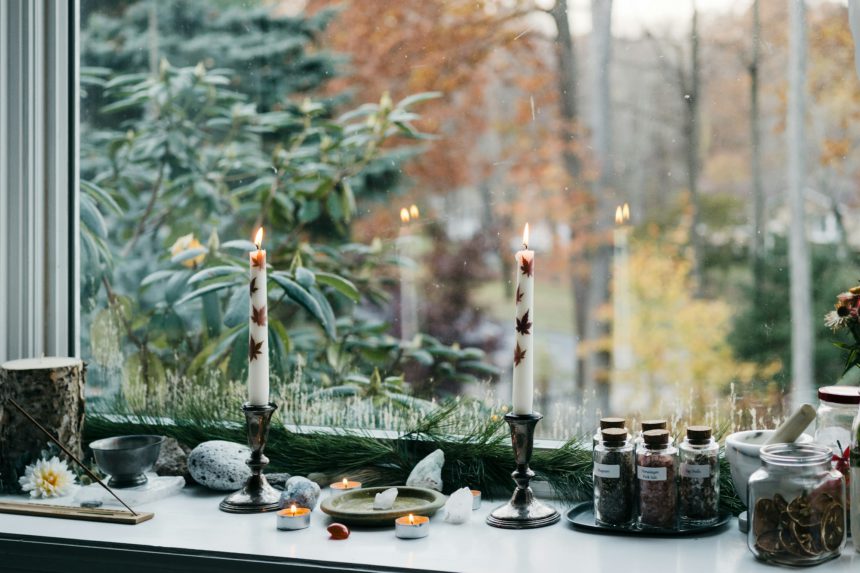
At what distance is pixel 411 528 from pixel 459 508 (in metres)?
0.09

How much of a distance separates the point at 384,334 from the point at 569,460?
2.25 ft

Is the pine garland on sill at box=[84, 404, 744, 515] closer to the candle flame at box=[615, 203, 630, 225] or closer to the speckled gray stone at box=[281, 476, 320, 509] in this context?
the speckled gray stone at box=[281, 476, 320, 509]

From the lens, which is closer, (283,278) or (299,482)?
(299,482)

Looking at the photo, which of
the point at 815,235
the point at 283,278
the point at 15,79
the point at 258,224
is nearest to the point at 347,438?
the point at 283,278

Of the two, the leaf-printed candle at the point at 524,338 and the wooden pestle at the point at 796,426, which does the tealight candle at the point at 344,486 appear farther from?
the wooden pestle at the point at 796,426

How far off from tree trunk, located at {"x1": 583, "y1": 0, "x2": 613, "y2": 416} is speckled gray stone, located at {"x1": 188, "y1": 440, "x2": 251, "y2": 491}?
2.31 feet

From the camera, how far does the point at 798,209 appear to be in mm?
1951

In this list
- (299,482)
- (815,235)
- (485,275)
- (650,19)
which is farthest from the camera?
(485,275)

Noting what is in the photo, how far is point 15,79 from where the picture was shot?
168 centimetres

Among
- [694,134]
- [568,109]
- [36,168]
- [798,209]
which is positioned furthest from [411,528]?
[568,109]

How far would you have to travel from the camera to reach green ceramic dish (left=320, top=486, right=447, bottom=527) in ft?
4.21

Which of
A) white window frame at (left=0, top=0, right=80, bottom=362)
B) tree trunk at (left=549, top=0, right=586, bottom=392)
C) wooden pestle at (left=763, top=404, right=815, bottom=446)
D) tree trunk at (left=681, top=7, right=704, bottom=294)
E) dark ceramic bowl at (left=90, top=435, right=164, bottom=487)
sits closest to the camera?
wooden pestle at (left=763, top=404, right=815, bottom=446)

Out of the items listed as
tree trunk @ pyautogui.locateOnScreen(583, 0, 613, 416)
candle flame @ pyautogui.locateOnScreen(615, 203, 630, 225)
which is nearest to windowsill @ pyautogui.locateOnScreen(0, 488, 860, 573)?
tree trunk @ pyautogui.locateOnScreen(583, 0, 613, 416)

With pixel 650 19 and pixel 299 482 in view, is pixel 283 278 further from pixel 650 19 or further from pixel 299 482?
pixel 650 19
